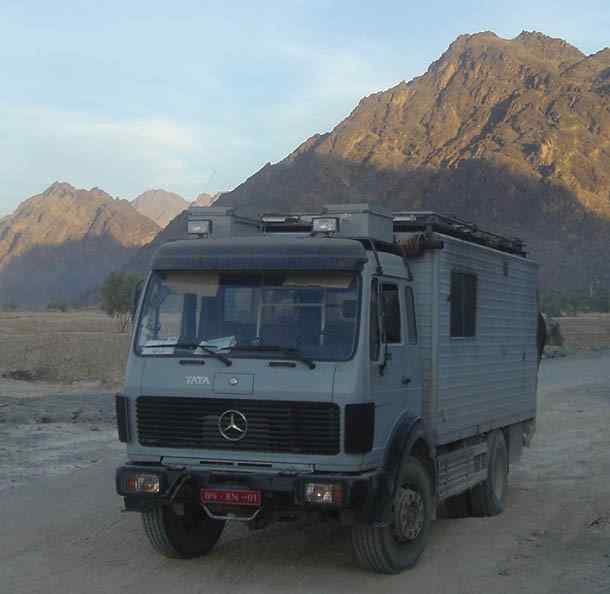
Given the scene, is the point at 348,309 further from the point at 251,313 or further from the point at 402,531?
the point at 402,531

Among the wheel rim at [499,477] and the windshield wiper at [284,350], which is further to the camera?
the wheel rim at [499,477]

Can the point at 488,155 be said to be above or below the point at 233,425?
above

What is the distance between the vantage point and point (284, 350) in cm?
798

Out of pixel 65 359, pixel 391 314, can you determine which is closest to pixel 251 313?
pixel 391 314

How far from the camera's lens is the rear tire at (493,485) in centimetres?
1110

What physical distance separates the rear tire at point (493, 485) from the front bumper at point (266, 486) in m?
3.48

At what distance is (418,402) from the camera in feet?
29.6

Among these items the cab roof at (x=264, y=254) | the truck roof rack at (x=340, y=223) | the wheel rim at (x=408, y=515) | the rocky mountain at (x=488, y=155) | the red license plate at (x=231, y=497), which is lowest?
the wheel rim at (x=408, y=515)

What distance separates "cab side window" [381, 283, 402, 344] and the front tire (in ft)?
3.32

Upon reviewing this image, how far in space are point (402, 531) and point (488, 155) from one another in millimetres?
123299

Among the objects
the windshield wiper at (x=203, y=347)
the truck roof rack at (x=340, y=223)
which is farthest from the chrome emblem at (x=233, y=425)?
the truck roof rack at (x=340, y=223)

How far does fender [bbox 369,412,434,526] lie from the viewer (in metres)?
7.88

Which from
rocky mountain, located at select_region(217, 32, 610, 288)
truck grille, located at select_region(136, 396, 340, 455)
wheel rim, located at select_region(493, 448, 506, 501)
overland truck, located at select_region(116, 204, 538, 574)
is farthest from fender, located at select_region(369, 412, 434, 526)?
rocky mountain, located at select_region(217, 32, 610, 288)

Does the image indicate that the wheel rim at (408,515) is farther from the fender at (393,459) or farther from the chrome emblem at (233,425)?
the chrome emblem at (233,425)
